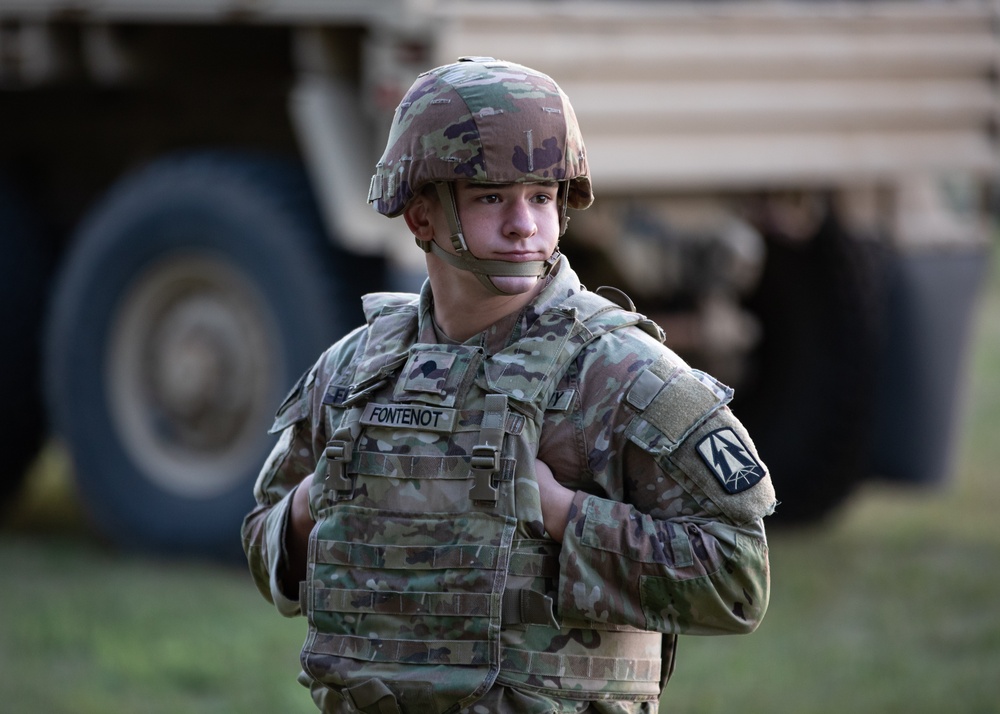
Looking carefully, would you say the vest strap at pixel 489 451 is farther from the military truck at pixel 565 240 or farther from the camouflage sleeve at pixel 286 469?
the military truck at pixel 565 240

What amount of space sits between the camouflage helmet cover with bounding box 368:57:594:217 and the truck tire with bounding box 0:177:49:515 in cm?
487

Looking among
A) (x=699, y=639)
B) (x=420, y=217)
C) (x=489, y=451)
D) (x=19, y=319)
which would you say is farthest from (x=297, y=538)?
(x=19, y=319)

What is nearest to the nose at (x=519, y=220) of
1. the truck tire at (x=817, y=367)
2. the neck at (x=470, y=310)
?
the neck at (x=470, y=310)

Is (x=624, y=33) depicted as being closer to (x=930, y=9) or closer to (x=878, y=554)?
(x=930, y=9)

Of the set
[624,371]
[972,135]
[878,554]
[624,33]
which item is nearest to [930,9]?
[972,135]

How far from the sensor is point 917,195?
23.0 ft

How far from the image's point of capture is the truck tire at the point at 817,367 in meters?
7.04

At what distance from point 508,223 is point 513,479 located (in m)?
0.38

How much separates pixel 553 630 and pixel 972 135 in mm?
4982

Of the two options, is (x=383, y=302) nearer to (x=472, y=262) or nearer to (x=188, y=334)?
(x=472, y=262)

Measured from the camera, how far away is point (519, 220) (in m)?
2.44

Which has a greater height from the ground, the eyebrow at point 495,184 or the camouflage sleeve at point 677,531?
the eyebrow at point 495,184

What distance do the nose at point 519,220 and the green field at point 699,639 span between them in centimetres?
276

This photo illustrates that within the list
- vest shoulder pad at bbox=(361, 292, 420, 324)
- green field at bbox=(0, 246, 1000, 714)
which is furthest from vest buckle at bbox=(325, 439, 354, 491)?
green field at bbox=(0, 246, 1000, 714)
